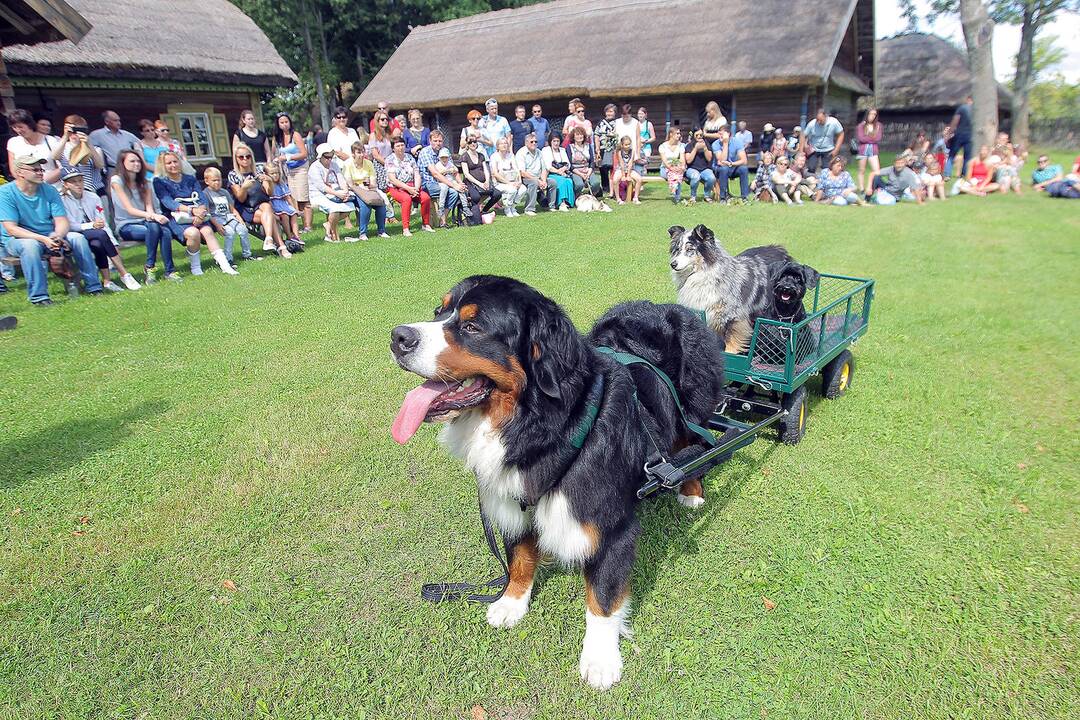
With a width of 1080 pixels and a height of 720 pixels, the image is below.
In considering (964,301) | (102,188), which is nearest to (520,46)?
(102,188)

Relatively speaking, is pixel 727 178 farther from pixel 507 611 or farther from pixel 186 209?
pixel 507 611

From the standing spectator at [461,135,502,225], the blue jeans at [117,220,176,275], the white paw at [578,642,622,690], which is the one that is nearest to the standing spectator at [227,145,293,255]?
the blue jeans at [117,220,176,275]

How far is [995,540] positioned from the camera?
3.46m

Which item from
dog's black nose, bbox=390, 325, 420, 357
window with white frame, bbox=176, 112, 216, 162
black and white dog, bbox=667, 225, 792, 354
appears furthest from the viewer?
window with white frame, bbox=176, 112, 216, 162

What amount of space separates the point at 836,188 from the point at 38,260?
54.1 feet

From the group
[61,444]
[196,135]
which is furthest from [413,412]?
[196,135]

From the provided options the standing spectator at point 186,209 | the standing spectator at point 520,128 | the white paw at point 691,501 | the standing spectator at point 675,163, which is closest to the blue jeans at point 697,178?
the standing spectator at point 675,163

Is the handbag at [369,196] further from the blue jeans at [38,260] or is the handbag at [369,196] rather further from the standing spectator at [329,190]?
the blue jeans at [38,260]

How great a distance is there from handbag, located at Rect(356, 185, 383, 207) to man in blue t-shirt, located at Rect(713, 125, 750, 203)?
29.0 feet

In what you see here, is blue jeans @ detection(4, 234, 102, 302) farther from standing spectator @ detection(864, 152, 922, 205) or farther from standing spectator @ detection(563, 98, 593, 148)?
standing spectator @ detection(864, 152, 922, 205)

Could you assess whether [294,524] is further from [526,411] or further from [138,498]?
[526,411]

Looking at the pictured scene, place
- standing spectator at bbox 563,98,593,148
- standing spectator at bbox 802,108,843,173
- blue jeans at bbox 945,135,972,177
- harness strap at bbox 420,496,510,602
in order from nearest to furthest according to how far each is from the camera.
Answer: harness strap at bbox 420,496,510,602, standing spectator at bbox 563,98,593,148, standing spectator at bbox 802,108,843,173, blue jeans at bbox 945,135,972,177

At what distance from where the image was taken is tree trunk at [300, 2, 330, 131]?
3569 centimetres

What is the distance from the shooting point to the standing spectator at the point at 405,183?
12.7 metres
